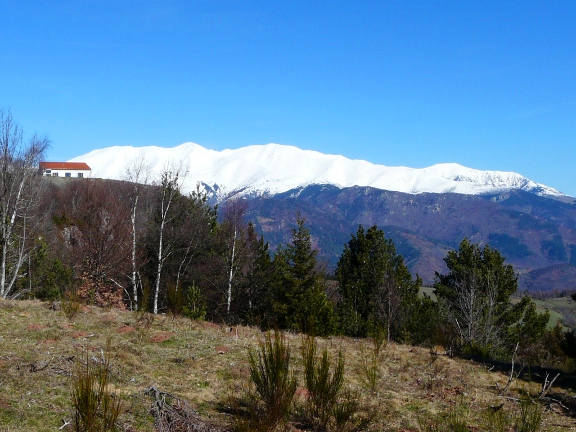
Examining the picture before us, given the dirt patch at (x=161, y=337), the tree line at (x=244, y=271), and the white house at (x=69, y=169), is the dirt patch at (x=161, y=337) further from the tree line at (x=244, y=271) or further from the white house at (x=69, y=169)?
the white house at (x=69, y=169)

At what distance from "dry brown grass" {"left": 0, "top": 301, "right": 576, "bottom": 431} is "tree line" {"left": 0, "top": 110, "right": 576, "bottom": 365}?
12369 mm

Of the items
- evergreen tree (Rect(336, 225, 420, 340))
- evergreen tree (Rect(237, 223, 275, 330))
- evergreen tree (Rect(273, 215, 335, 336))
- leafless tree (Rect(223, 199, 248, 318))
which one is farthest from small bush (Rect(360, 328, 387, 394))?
leafless tree (Rect(223, 199, 248, 318))

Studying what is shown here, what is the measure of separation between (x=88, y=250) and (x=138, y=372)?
55.0 feet

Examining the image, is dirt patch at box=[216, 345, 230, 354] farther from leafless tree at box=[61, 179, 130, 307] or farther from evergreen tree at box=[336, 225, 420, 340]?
evergreen tree at box=[336, 225, 420, 340]

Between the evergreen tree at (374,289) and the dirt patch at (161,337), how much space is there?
18438 millimetres

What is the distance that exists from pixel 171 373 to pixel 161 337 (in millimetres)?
2796

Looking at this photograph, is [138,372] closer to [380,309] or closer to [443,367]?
[443,367]

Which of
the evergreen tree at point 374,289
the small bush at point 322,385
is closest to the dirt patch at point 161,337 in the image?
the small bush at point 322,385

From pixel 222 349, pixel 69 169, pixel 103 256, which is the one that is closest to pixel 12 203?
pixel 103 256

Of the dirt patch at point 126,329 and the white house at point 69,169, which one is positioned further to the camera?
the white house at point 69,169

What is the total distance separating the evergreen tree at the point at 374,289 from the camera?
3110cm

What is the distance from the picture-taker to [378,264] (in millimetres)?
33844

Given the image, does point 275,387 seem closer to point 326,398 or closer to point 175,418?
point 326,398

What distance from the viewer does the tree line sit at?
90.0 ft
